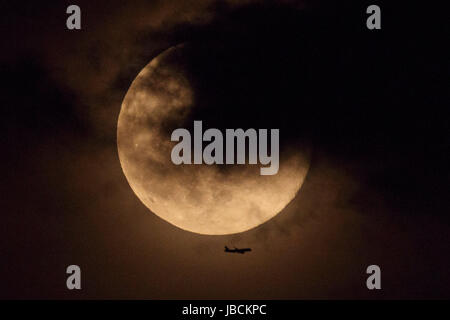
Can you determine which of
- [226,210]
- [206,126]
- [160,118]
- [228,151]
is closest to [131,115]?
[160,118]

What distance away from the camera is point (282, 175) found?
Result: 5.10 metres

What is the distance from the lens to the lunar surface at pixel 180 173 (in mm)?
4910

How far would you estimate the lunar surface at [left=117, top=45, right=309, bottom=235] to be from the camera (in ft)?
16.1

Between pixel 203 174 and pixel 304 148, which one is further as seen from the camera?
pixel 304 148

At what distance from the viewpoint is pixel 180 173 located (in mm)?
4926

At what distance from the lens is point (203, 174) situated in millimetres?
4895

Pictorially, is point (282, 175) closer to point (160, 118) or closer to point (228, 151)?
point (228, 151)

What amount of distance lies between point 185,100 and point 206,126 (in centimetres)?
41

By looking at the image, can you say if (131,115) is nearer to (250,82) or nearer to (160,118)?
(160,118)

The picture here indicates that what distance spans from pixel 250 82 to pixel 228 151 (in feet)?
2.90

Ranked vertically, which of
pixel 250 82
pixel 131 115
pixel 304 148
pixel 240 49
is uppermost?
pixel 240 49

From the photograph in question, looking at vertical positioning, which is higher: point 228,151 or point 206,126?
point 206,126

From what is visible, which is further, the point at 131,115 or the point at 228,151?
the point at 131,115

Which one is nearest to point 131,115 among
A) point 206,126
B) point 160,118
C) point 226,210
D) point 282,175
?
point 160,118
